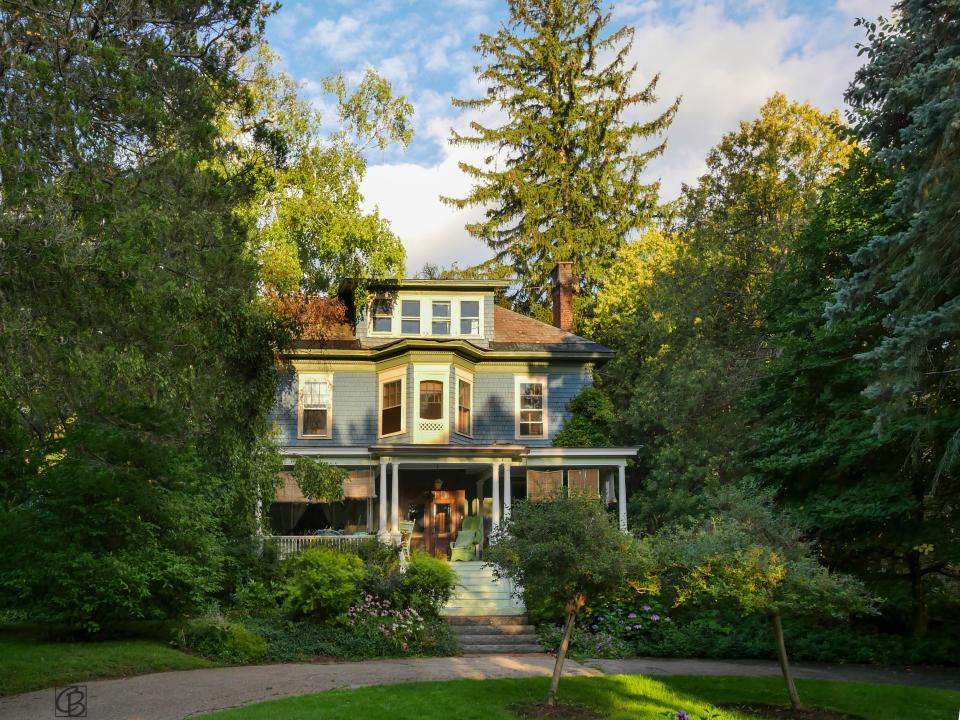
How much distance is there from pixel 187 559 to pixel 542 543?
23.6ft

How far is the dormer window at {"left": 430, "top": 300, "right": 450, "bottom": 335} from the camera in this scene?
2683 centimetres

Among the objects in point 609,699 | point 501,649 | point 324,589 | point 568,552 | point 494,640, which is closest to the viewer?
point 568,552

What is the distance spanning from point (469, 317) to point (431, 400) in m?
3.08

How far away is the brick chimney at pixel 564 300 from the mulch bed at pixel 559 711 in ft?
64.8

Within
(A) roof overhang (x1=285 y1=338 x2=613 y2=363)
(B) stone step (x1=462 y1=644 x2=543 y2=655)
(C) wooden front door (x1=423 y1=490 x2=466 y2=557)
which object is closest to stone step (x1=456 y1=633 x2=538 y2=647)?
(B) stone step (x1=462 y1=644 x2=543 y2=655)

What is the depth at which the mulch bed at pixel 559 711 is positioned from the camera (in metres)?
11.0

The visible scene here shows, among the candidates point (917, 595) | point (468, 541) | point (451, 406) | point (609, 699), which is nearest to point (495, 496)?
point (468, 541)

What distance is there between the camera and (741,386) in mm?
23469

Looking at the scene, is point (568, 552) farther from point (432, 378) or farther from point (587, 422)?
point (587, 422)

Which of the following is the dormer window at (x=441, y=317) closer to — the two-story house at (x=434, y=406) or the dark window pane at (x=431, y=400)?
the two-story house at (x=434, y=406)

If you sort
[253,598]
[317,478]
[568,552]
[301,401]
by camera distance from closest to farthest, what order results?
[568,552] → [253,598] → [317,478] → [301,401]

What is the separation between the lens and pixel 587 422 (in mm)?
25969

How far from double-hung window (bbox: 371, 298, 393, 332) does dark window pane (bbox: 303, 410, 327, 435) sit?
9.60 feet

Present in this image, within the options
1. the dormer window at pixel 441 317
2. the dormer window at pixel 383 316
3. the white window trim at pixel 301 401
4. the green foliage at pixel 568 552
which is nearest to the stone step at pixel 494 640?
the green foliage at pixel 568 552
